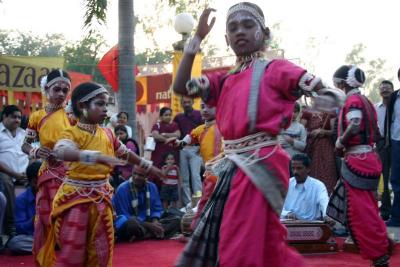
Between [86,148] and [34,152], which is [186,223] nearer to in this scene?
[34,152]


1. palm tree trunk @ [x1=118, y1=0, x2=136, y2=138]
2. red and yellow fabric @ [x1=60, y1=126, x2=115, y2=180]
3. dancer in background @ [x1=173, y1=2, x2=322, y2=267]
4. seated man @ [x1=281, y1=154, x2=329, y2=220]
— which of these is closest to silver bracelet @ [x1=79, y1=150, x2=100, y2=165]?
red and yellow fabric @ [x1=60, y1=126, x2=115, y2=180]

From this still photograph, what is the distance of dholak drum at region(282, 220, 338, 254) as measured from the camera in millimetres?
7430

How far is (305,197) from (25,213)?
3.39m

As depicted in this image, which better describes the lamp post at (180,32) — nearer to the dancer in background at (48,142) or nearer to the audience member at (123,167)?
the audience member at (123,167)

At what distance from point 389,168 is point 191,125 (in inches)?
127

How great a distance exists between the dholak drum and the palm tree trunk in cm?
498

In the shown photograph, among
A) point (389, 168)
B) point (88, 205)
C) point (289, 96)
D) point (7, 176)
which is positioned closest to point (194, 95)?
point (289, 96)

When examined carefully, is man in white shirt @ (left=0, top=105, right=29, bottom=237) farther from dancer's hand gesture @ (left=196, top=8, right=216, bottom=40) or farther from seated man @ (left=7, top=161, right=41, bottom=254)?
dancer's hand gesture @ (left=196, top=8, right=216, bottom=40)

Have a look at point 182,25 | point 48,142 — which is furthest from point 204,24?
point 182,25

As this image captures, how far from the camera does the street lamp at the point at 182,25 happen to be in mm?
12636

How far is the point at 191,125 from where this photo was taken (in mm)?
11062

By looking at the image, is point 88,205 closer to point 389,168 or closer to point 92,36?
point 389,168

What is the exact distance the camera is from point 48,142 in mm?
6227

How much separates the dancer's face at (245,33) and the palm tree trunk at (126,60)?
8.03 metres
